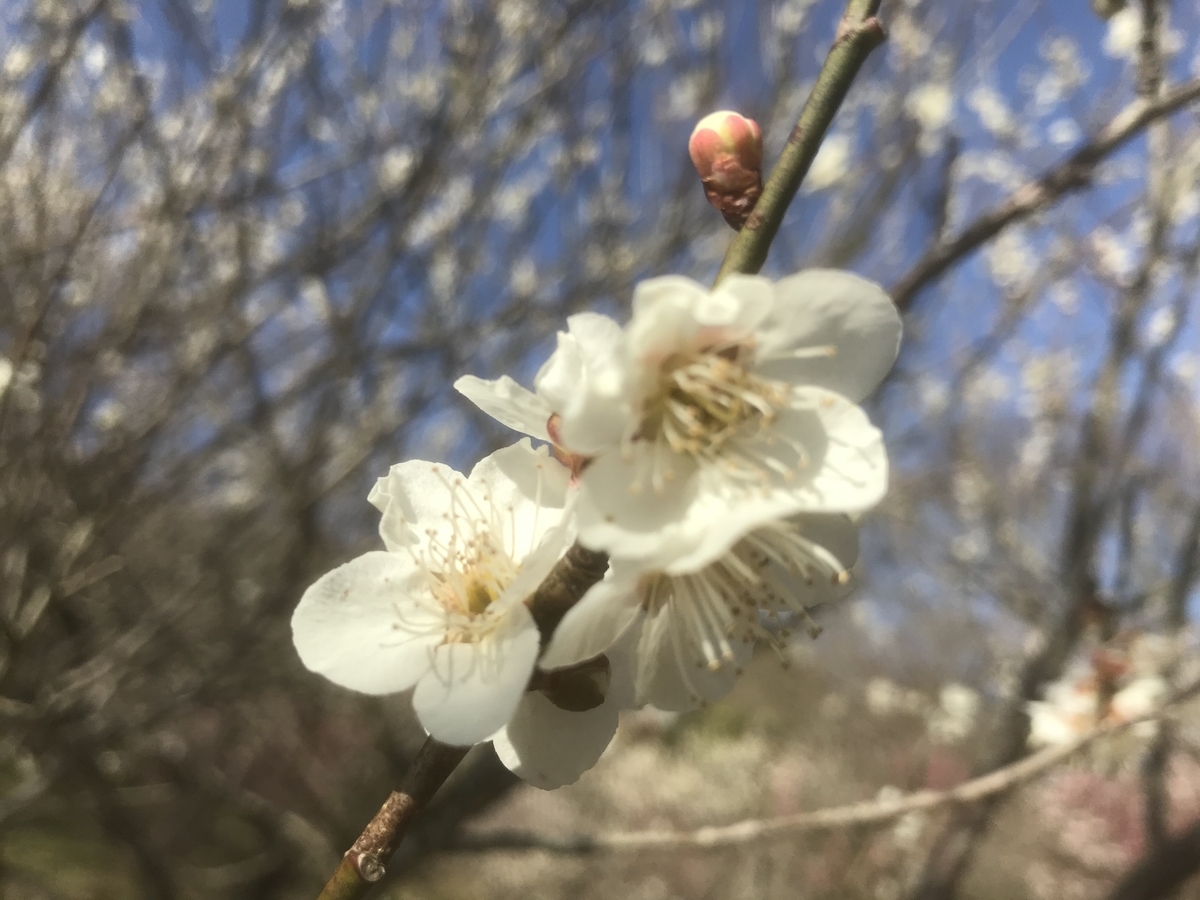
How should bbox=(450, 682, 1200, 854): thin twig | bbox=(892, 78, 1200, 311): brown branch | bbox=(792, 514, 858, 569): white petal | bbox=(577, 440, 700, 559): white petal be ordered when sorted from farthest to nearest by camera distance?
bbox=(450, 682, 1200, 854): thin twig
bbox=(892, 78, 1200, 311): brown branch
bbox=(792, 514, 858, 569): white petal
bbox=(577, 440, 700, 559): white petal

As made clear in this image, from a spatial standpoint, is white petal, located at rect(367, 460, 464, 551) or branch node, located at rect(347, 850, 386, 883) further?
white petal, located at rect(367, 460, 464, 551)

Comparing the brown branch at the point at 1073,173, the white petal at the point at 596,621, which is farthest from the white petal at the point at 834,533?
the brown branch at the point at 1073,173

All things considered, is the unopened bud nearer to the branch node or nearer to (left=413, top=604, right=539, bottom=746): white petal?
(left=413, top=604, right=539, bottom=746): white petal

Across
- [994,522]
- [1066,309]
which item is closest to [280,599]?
[994,522]

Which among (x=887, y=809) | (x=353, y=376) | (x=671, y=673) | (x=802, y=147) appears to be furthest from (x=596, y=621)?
(x=353, y=376)

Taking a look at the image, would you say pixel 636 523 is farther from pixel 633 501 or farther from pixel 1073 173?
pixel 1073 173

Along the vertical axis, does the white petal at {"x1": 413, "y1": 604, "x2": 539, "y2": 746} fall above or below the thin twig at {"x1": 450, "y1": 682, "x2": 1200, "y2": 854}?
above

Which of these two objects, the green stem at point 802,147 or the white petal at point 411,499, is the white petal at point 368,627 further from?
the green stem at point 802,147

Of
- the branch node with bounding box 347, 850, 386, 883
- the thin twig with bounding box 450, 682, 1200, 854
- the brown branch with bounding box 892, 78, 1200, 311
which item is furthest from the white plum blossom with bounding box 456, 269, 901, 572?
the thin twig with bounding box 450, 682, 1200, 854
